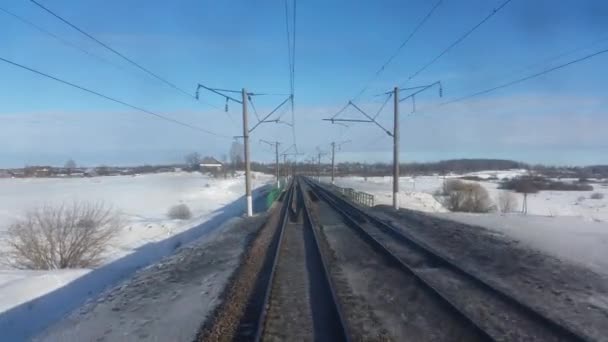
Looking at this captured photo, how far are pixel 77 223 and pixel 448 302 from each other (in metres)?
16.3

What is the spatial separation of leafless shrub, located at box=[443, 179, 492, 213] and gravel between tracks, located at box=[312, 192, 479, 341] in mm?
29070

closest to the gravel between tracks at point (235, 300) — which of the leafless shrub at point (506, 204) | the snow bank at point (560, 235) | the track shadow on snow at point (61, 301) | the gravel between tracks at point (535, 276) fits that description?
the track shadow on snow at point (61, 301)

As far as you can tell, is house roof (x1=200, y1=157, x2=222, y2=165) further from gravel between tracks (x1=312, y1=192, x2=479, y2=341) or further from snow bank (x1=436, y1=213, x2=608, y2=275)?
gravel between tracks (x1=312, y1=192, x2=479, y2=341)

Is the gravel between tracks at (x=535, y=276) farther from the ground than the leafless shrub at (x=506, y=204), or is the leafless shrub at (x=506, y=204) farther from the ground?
the gravel between tracks at (x=535, y=276)

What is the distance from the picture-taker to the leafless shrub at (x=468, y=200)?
38.8 meters

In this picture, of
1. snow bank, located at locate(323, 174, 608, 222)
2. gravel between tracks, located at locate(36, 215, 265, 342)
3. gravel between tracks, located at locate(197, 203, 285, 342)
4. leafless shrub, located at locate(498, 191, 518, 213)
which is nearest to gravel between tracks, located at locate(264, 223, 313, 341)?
gravel between tracks, located at locate(197, 203, 285, 342)

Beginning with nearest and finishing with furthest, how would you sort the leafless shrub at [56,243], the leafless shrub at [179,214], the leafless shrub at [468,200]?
1. the leafless shrub at [56,243]
2. the leafless shrub at [179,214]
3. the leafless shrub at [468,200]

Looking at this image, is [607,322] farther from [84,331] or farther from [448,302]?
[84,331]

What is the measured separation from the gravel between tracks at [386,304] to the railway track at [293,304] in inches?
12.4

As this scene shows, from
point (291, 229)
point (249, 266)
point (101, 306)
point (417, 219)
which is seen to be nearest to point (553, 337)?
point (249, 266)

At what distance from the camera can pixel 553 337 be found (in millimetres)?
6215

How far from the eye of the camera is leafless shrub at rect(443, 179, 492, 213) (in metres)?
38.8

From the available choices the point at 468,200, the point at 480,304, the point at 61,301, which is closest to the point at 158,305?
the point at 61,301

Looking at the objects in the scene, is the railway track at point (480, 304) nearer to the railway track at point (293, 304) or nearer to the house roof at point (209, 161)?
the railway track at point (293, 304)
